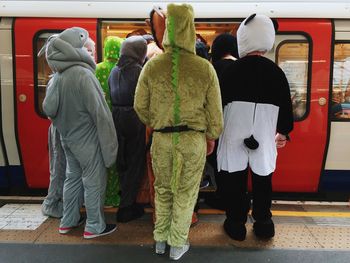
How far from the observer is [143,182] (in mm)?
3971

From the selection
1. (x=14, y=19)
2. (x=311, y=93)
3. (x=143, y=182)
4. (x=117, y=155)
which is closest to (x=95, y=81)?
(x=117, y=155)

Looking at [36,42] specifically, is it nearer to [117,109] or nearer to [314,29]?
[117,109]

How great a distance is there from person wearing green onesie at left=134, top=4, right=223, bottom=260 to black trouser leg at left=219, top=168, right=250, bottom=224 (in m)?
0.44

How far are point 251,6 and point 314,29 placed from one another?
0.74m

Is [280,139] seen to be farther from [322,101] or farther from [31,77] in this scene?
[31,77]

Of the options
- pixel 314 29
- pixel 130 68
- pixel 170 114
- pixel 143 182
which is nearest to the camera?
pixel 170 114

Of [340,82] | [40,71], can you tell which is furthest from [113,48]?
[340,82]

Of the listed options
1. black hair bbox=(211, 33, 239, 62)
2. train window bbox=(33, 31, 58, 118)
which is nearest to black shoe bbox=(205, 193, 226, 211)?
black hair bbox=(211, 33, 239, 62)

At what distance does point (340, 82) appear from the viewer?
14.5 feet

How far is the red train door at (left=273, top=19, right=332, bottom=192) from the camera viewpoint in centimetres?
436

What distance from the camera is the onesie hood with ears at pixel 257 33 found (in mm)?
3252

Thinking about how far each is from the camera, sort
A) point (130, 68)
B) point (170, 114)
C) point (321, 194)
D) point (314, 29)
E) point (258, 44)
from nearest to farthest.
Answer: point (170, 114)
point (258, 44)
point (130, 68)
point (314, 29)
point (321, 194)

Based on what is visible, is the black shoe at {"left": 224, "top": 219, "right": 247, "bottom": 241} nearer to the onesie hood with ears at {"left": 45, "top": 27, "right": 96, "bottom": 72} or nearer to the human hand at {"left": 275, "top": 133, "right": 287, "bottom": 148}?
the human hand at {"left": 275, "top": 133, "right": 287, "bottom": 148}

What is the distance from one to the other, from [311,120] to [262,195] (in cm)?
143
